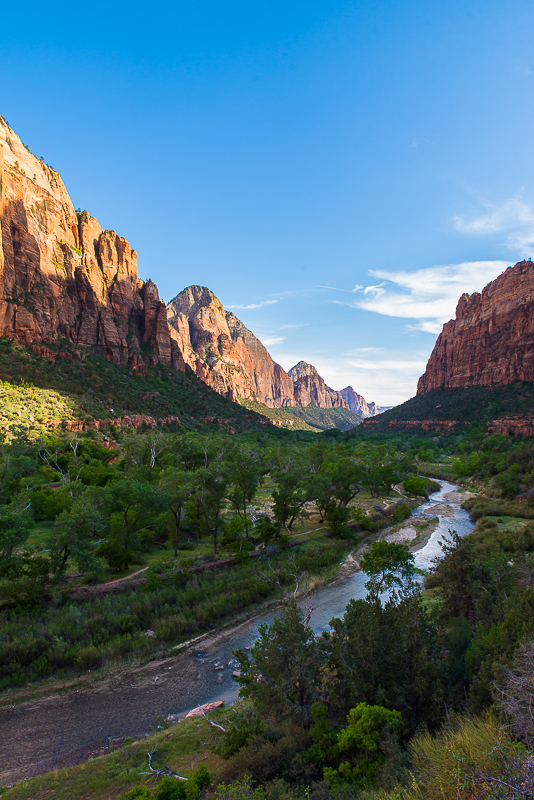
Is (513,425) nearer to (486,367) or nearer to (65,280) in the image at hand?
(486,367)

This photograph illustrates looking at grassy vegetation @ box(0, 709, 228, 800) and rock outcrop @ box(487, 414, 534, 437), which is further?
rock outcrop @ box(487, 414, 534, 437)

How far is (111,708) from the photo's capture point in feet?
41.5

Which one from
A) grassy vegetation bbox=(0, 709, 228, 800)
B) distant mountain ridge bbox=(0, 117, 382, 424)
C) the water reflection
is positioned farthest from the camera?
distant mountain ridge bbox=(0, 117, 382, 424)

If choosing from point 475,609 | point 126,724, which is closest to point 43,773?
point 126,724

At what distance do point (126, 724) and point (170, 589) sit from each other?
8.19m

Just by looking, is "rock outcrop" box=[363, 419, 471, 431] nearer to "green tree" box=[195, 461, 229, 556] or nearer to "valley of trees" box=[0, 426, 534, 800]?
"valley of trees" box=[0, 426, 534, 800]

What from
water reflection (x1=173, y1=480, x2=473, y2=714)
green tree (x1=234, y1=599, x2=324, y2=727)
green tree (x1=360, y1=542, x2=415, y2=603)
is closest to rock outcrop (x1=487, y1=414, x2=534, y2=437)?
water reflection (x1=173, y1=480, x2=473, y2=714)

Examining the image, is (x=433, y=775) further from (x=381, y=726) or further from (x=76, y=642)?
(x=76, y=642)

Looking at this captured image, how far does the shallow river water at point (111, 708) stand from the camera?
1059 cm

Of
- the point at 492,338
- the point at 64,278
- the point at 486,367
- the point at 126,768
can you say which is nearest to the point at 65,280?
the point at 64,278

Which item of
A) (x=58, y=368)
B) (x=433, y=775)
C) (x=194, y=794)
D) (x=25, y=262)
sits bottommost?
(x=194, y=794)

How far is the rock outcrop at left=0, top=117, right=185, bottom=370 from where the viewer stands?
61812 mm

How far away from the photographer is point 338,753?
28.8 feet

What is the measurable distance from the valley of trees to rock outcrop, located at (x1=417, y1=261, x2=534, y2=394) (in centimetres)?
7974
